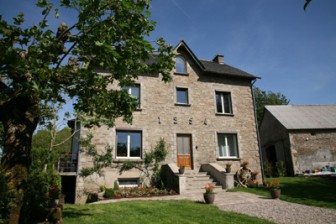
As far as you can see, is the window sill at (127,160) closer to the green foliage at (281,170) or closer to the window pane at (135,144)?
the window pane at (135,144)

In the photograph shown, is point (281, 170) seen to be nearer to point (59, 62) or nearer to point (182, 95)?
point (182, 95)

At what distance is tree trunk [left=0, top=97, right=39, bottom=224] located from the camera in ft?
15.0

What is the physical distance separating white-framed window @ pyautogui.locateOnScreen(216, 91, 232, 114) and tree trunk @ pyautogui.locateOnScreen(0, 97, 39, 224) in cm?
1311

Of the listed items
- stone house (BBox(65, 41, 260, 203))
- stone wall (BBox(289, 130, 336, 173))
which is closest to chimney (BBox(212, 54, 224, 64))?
stone house (BBox(65, 41, 260, 203))

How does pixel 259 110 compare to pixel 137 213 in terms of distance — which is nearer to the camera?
pixel 137 213

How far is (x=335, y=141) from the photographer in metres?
21.5

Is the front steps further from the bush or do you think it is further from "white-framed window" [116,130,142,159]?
the bush

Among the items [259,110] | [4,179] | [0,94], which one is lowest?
[4,179]

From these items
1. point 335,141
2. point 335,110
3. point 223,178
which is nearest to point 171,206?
point 223,178

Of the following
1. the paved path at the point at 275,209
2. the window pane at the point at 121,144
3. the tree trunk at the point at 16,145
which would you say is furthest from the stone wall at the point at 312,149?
the tree trunk at the point at 16,145

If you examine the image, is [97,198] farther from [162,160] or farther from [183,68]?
[183,68]

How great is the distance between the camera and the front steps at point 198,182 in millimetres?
12167

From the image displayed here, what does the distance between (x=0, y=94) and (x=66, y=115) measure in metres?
11.4

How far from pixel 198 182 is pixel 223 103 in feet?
21.0
